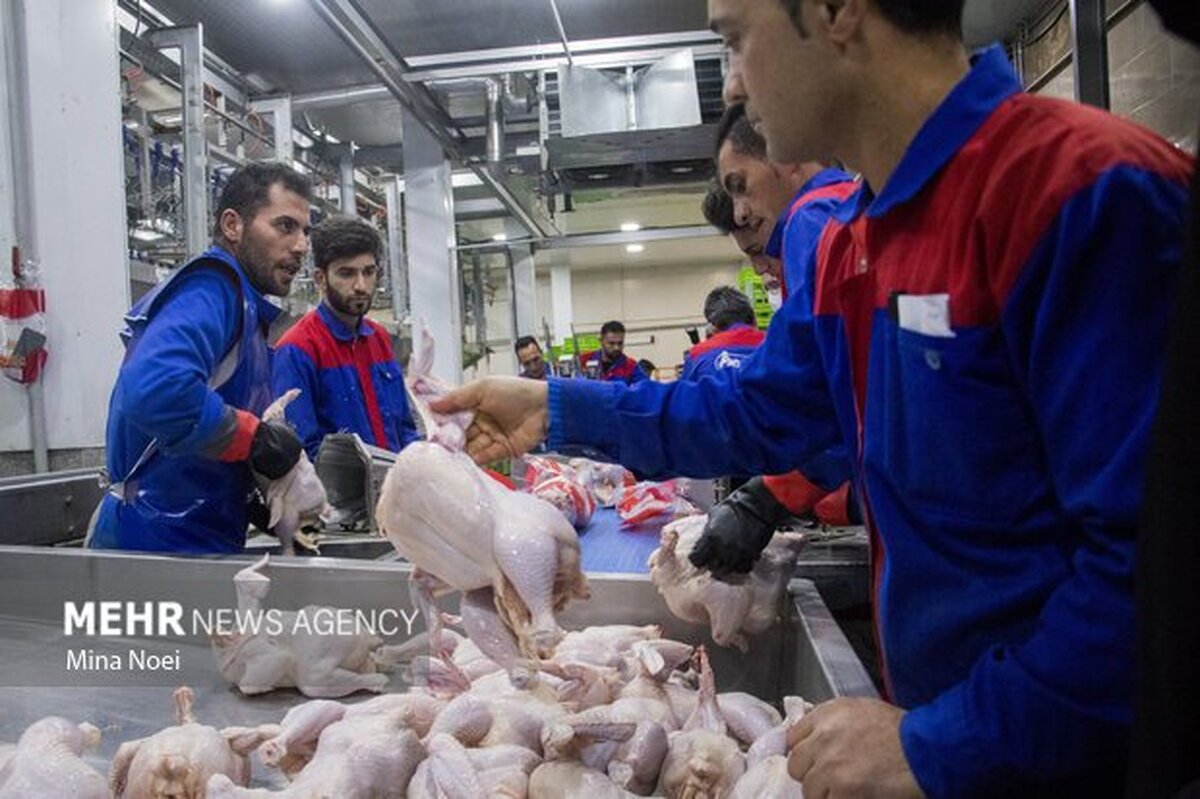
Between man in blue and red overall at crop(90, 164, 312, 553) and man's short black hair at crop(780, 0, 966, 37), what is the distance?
6.11ft

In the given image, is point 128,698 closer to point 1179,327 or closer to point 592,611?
point 592,611

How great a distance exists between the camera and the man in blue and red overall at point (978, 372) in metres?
0.74

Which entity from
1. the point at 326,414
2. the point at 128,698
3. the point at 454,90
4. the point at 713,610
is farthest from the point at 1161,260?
the point at 454,90

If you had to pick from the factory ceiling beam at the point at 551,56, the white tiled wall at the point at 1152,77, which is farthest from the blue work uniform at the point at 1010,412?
the factory ceiling beam at the point at 551,56

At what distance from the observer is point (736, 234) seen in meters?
2.78

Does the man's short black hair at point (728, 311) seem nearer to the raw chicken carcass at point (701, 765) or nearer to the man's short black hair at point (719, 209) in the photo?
the man's short black hair at point (719, 209)

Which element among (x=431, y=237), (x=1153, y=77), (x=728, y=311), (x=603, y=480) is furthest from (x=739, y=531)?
(x=431, y=237)

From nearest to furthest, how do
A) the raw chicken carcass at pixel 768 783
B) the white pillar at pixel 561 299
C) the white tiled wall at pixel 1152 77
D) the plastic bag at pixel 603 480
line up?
the raw chicken carcass at pixel 768 783 < the white tiled wall at pixel 1152 77 < the plastic bag at pixel 603 480 < the white pillar at pixel 561 299

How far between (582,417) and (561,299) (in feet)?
50.6

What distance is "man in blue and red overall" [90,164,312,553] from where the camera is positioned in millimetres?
2281

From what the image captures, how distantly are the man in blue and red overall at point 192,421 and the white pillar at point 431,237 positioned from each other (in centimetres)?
601

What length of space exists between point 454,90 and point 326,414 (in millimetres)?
4458

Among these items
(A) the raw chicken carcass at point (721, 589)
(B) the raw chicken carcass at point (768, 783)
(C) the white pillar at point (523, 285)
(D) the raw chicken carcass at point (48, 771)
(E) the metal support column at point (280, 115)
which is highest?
(E) the metal support column at point (280, 115)

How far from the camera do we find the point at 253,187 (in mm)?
2943
